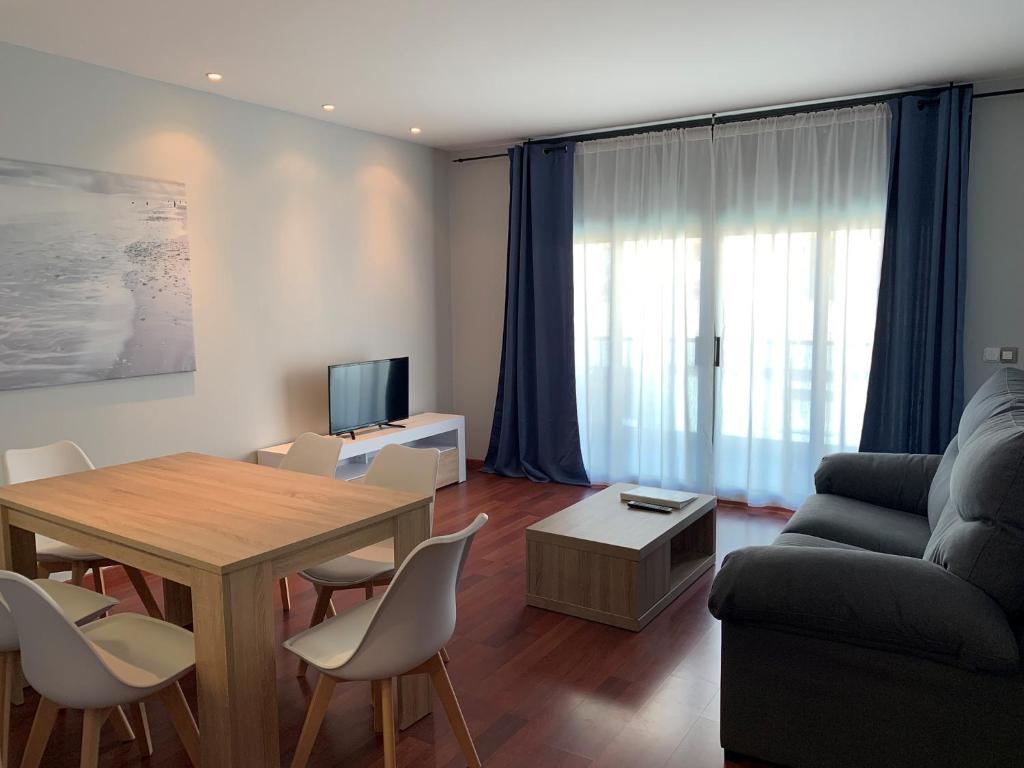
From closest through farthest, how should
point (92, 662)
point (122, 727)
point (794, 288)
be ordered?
point (92, 662)
point (122, 727)
point (794, 288)

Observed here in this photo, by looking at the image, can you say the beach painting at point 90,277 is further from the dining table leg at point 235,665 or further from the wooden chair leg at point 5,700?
the dining table leg at point 235,665

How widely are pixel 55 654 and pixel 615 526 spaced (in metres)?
2.42

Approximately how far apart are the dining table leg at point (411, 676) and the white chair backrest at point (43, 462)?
164cm

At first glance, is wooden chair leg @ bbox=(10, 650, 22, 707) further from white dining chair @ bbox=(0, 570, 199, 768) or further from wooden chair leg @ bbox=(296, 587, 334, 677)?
wooden chair leg @ bbox=(296, 587, 334, 677)

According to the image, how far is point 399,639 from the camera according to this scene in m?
2.05

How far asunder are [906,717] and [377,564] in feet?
5.94

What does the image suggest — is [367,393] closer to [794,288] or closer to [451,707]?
[794,288]

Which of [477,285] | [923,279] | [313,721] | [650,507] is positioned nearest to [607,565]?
[650,507]

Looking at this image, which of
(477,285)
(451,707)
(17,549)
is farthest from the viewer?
(477,285)

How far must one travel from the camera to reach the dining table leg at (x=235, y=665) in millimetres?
1957

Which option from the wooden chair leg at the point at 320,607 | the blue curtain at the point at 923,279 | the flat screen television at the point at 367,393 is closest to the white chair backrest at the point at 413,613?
the wooden chair leg at the point at 320,607

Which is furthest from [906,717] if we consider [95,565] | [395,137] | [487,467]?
[395,137]

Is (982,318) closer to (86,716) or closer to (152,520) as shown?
(152,520)

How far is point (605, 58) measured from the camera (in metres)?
4.05
